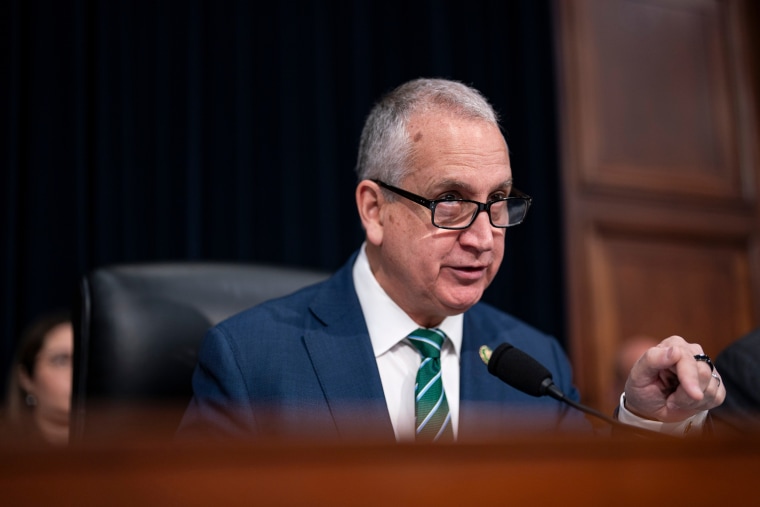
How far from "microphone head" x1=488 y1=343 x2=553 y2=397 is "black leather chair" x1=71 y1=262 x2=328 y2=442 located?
57 centimetres

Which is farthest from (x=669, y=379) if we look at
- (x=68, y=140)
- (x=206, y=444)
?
(x=68, y=140)

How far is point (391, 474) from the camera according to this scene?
458mm

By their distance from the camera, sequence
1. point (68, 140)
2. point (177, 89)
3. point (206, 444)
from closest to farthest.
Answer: point (206, 444) → point (68, 140) → point (177, 89)

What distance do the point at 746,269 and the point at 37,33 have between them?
3062 mm

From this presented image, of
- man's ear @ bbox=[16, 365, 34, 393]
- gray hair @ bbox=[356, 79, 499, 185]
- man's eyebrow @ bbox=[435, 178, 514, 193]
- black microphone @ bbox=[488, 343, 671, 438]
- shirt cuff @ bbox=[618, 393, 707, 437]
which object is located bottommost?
man's ear @ bbox=[16, 365, 34, 393]

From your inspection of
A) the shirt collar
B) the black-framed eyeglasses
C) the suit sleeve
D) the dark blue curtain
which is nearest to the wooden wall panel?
the dark blue curtain

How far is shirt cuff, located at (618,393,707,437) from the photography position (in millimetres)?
1259

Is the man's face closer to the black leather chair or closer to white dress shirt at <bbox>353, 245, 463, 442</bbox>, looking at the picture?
white dress shirt at <bbox>353, 245, 463, 442</bbox>

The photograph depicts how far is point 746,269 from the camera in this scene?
12.1ft

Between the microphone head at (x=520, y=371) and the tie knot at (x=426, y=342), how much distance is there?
297 mm

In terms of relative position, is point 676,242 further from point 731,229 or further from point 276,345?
point 276,345

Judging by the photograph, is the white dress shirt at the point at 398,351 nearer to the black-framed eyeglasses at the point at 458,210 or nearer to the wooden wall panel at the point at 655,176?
the black-framed eyeglasses at the point at 458,210

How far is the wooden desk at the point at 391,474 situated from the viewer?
439 millimetres

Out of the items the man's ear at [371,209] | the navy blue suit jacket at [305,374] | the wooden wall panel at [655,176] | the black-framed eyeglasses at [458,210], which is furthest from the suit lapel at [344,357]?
the wooden wall panel at [655,176]
